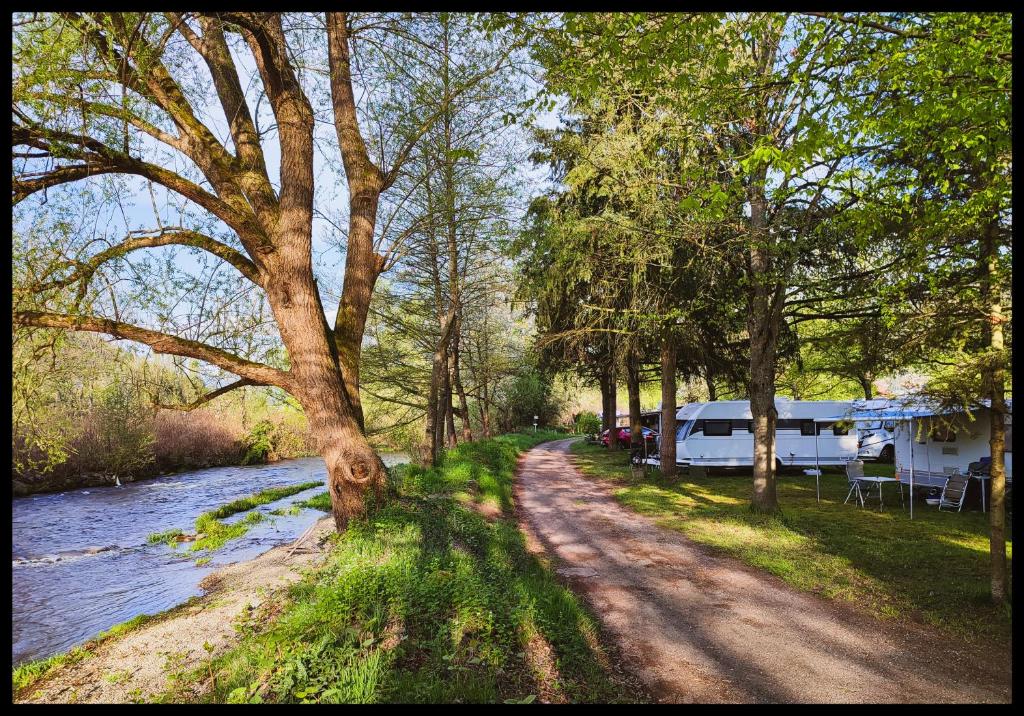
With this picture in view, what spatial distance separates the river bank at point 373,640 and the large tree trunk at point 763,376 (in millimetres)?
5891

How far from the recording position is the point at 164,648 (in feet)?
16.9

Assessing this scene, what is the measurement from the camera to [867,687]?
176 inches


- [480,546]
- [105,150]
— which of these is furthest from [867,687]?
[105,150]

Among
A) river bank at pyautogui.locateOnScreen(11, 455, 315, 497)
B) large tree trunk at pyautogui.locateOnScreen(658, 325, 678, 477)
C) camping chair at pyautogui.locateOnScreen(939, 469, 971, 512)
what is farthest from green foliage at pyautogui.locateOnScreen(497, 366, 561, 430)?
camping chair at pyautogui.locateOnScreen(939, 469, 971, 512)

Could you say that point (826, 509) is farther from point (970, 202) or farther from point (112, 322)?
point (112, 322)

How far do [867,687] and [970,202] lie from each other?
16.2 feet

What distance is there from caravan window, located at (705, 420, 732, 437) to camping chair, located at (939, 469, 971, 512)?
6.79 meters

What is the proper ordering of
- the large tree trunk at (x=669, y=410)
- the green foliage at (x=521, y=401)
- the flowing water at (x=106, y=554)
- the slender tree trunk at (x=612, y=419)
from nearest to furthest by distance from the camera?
the flowing water at (x=106, y=554) < the large tree trunk at (x=669, y=410) < the slender tree trunk at (x=612, y=419) < the green foliage at (x=521, y=401)

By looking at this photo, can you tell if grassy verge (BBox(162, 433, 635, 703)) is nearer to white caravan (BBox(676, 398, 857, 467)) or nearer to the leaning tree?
the leaning tree

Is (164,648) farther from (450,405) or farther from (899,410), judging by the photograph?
(450,405)

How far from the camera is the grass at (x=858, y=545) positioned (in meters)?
6.30

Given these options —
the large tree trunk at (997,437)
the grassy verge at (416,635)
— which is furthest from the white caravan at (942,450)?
the grassy verge at (416,635)

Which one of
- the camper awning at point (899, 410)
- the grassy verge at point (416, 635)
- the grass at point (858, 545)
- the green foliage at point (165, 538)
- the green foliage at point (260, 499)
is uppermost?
the camper awning at point (899, 410)

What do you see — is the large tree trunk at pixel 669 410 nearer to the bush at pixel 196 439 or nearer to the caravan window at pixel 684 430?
the caravan window at pixel 684 430
